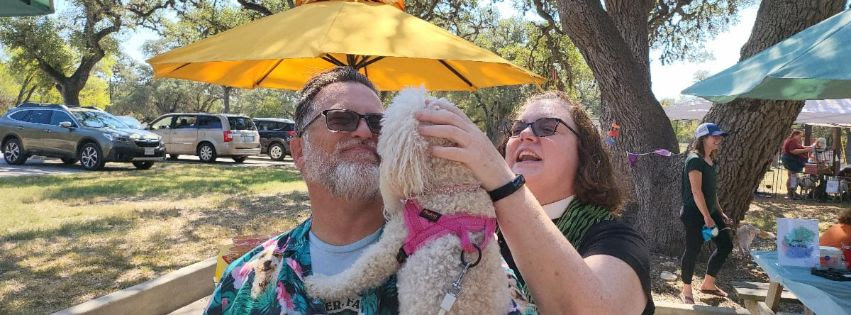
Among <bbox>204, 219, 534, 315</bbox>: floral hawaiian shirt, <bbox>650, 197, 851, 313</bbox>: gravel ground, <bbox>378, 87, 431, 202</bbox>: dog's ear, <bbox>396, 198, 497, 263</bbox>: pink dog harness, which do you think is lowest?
<bbox>650, 197, 851, 313</bbox>: gravel ground

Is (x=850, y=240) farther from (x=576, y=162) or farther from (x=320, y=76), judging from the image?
(x=320, y=76)

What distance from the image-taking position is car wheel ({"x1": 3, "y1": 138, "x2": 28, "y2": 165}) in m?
16.0

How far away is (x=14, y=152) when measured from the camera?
632 inches

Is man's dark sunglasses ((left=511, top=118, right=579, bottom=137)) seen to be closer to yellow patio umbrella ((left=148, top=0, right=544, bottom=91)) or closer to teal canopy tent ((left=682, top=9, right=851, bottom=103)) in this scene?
yellow patio umbrella ((left=148, top=0, right=544, bottom=91))

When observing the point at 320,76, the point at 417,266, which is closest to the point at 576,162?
the point at 320,76

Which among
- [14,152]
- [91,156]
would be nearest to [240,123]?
[91,156]

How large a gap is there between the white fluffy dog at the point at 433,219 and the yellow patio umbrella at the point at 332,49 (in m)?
1.86

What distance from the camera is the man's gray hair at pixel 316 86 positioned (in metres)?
1.71

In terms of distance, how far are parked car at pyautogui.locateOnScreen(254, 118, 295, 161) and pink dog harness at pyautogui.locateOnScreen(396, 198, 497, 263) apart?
916 inches

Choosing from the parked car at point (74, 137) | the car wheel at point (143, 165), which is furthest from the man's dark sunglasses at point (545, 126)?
the car wheel at point (143, 165)

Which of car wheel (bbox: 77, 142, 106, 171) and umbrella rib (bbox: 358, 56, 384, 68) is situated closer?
umbrella rib (bbox: 358, 56, 384, 68)

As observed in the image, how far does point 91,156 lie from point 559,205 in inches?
629

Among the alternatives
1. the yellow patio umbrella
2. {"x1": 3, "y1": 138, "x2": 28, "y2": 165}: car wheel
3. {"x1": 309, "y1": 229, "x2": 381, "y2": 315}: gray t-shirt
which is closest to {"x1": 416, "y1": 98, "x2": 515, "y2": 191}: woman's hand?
{"x1": 309, "y1": 229, "x2": 381, "y2": 315}: gray t-shirt

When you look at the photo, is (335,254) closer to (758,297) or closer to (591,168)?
(591,168)
